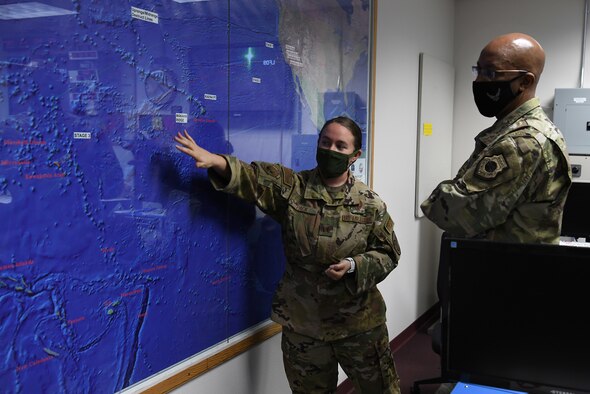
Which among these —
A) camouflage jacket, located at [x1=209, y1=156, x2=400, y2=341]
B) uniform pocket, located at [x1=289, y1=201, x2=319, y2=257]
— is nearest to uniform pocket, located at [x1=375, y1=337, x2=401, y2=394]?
camouflage jacket, located at [x1=209, y1=156, x2=400, y2=341]

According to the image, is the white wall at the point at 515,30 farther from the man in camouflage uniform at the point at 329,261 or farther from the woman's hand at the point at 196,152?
the woman's hand at the point at 196,152

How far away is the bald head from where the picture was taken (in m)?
1.80

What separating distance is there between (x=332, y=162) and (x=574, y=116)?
9.82ft

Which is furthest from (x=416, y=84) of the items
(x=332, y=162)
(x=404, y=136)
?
(x=332, y=162)

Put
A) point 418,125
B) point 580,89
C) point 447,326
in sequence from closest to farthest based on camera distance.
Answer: point 447,326 → point 418,125 → point 580,89

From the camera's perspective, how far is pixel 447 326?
3.50ft

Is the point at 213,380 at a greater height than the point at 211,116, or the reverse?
the point at 211,116

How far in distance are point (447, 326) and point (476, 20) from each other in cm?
398

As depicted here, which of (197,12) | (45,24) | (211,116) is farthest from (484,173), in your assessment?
(45,24)

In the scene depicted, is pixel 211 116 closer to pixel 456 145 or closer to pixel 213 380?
pixel 213 380

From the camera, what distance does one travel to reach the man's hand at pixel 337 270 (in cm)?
175

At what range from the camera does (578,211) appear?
2.95m

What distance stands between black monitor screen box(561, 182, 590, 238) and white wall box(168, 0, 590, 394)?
39.9 inches

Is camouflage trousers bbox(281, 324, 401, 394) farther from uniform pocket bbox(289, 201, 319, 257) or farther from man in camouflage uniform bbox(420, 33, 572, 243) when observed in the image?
man in camouflage uniform bbox(420, 33, 572, 243)
